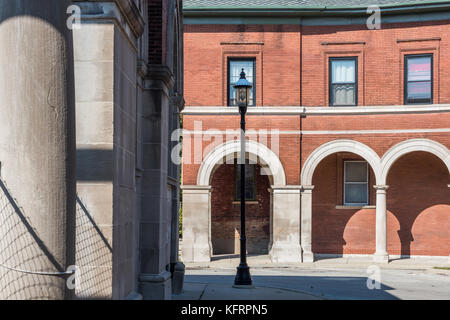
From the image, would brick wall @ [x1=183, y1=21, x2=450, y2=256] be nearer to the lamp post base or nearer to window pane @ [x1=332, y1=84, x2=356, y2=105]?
window pane @ [x1=332, y1=84, x2=356, y2=105]

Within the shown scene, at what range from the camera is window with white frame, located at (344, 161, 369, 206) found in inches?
1014

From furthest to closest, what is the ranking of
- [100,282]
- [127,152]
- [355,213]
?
[355,213] < [127,152] < [100,282]

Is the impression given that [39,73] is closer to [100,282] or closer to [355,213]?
[100,282]

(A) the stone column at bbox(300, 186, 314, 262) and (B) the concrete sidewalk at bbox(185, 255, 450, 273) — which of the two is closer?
(B) the concrete sidewalk at bbox(185, 255, 450, 273)

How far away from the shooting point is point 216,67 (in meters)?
24.6

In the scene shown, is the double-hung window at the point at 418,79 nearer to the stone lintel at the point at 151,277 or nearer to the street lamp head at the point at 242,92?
the street lamp head at the point at 242,92

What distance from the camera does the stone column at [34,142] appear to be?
4152 mm

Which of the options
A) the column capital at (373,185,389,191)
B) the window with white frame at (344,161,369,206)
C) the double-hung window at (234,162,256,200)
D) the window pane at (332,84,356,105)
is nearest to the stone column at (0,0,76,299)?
the column capital at (373,185,389,191)

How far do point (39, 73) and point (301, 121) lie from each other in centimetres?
2069

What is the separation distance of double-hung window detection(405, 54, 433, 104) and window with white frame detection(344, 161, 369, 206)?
3.26 m

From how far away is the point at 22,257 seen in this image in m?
4.22

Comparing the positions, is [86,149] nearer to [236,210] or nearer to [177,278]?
[177,278]

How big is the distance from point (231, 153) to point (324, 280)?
25.1 feet
